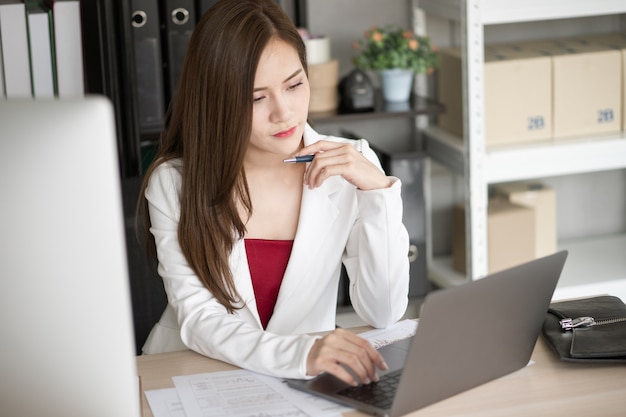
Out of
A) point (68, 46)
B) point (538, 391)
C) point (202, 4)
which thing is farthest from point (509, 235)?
point (538, 391)

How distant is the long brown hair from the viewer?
60.8 inches

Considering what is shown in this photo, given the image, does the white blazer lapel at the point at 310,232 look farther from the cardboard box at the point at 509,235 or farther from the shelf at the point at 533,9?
the cardboard box at the point at 509,235

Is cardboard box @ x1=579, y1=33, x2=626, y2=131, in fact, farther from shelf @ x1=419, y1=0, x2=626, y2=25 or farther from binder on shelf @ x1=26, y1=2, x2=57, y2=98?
binder on shelf @ x1=26, y1=2, x2=57, y2=98

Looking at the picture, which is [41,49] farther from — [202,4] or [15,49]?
[202,4]

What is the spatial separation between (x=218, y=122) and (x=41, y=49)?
2.82ft

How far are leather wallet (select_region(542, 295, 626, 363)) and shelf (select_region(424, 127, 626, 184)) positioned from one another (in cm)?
119

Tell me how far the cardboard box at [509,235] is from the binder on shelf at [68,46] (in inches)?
48.9

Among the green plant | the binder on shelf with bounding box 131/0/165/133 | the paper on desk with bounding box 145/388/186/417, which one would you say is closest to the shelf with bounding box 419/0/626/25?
the green plant

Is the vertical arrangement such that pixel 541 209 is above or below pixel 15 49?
below

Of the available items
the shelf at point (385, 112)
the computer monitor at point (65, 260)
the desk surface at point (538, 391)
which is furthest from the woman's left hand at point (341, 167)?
the shelf at point (385, 112)

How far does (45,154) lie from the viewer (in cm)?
82

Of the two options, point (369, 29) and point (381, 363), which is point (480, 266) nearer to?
point (369, 29)

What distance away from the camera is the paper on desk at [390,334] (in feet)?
4.72

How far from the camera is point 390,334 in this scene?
58.4 inches
